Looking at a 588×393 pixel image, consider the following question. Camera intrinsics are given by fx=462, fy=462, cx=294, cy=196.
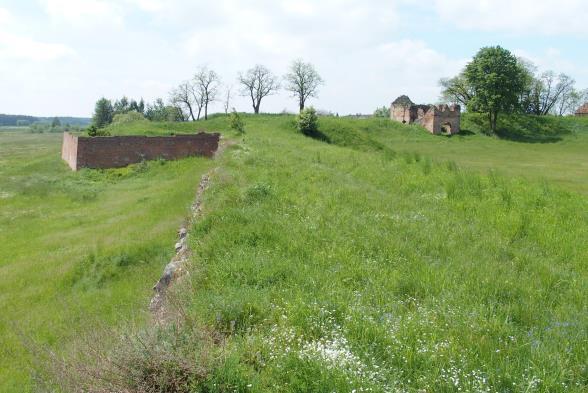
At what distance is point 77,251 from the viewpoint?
1091 cm

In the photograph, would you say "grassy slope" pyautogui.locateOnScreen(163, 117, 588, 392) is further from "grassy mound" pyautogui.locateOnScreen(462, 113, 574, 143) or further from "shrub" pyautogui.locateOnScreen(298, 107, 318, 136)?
"grassy mound" pyautogui.locateOnScreen(462, 113, 574, 143)

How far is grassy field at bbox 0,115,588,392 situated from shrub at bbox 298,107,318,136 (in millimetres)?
15464

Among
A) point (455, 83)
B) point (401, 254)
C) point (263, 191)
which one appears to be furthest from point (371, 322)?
point (455, 83)

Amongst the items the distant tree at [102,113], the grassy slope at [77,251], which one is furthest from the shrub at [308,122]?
the distant tree at [102,113]

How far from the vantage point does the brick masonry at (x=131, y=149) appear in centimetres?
2361

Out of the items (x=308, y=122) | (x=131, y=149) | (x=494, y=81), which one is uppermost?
(x=494, y=81)

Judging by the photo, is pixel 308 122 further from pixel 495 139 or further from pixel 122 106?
pixel 122 106

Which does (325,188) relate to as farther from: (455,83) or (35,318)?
(455,83)

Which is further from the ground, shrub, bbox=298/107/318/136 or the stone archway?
the stone archway

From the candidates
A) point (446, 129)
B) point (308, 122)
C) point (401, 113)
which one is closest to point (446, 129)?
point (446, 129)

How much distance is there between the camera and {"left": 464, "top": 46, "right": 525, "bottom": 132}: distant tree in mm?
41438

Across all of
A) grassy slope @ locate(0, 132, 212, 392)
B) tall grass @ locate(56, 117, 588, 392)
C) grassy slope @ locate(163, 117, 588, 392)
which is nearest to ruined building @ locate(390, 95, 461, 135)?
grassy slope @ locate(0, 132, 212, 392)

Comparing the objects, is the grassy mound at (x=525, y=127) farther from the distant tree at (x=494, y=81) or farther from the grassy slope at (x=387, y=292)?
the grassy slope at (x=387, y=292)

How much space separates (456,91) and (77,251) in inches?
2000
